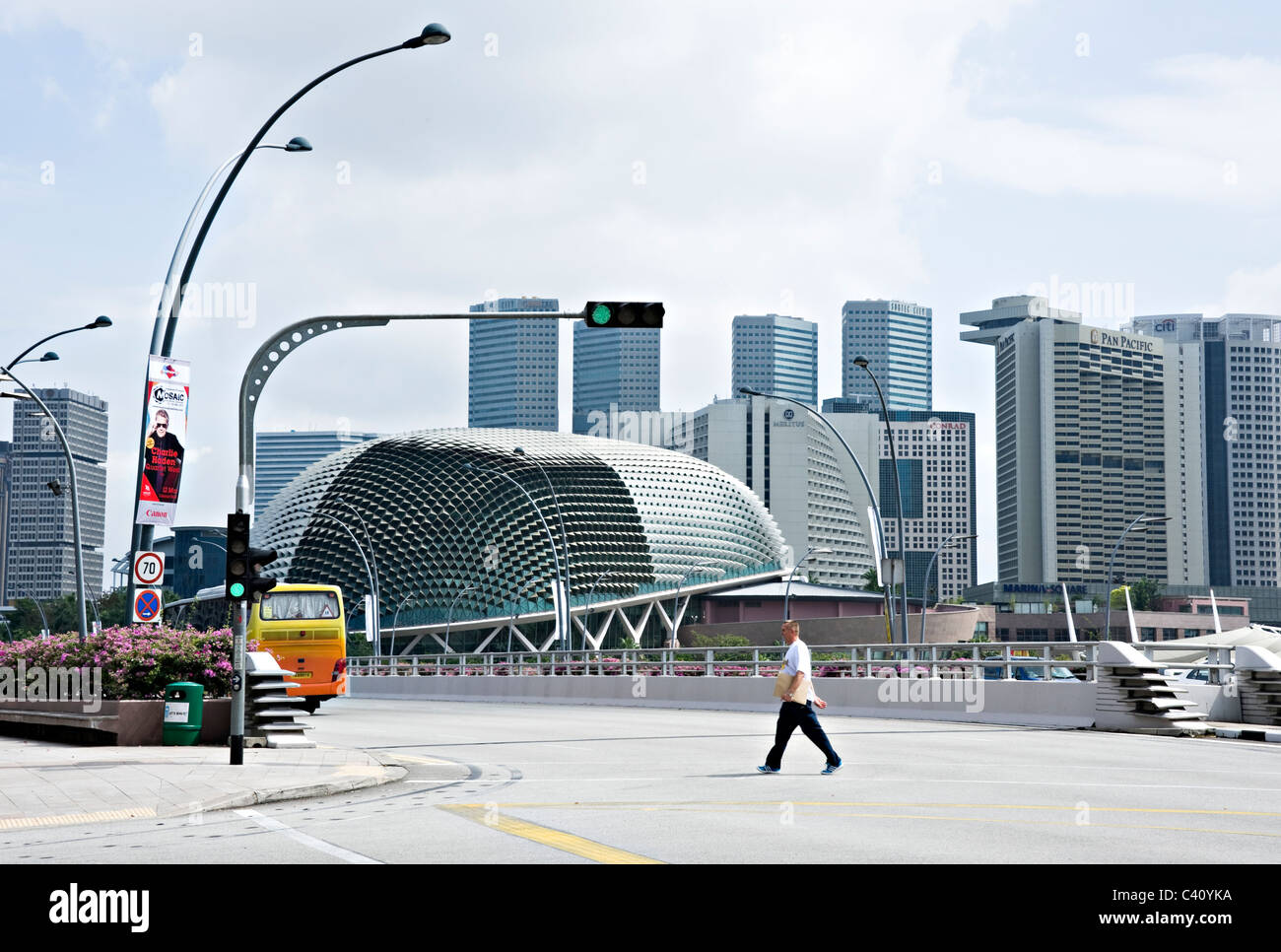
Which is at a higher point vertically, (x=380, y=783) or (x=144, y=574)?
(x=144, y=574)

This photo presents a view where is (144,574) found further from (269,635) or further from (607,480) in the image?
(607,480)

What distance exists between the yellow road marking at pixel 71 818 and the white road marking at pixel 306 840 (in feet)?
2.76

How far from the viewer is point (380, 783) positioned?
1537 cm

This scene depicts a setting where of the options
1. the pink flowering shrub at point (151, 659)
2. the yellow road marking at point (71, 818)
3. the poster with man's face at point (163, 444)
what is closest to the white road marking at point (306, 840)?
the yellow road marking at point (71, 818)

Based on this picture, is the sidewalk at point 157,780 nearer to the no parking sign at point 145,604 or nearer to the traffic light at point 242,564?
the no parking sign at point 145,604

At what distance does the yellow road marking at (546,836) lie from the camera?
873 centimetres

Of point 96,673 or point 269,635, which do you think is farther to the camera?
point 269,635

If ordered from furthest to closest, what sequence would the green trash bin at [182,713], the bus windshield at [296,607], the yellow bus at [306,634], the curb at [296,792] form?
the bus windshield at [296,607] → the yellow bus at [306,634] → the green trash bin at [182,713] → the curb at [296,792]

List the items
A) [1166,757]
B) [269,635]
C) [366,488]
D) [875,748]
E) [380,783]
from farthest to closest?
1. [366,488]
2. [269,635]
3. [875,748]
4. [1166,757]
5. [380,783]

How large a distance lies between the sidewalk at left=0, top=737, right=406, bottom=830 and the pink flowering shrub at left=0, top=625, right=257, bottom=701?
1036mm

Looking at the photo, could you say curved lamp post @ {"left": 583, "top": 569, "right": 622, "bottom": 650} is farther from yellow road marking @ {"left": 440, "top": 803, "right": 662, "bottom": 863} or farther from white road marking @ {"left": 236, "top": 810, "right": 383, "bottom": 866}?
yellow road marking @ {"left": 440, "top": 803, "right": 662, "bottom": 863}

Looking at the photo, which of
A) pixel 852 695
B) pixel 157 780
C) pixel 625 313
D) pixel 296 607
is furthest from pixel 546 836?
pixel 296 607
